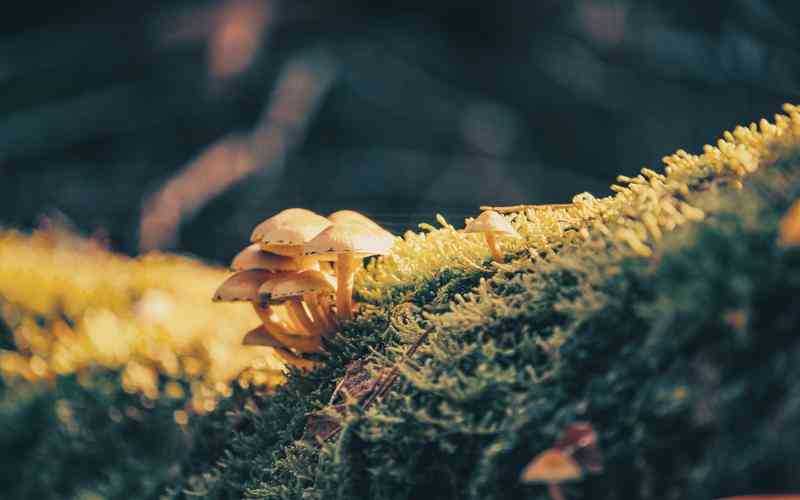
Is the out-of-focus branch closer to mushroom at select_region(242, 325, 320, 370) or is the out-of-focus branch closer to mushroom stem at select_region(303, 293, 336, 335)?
mushroom at select_region(242, 325, 320, 370)

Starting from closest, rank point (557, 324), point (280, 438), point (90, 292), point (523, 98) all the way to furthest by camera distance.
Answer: point (557, 324) → point (280, 438) → point (90, 292) → point (523, 98)

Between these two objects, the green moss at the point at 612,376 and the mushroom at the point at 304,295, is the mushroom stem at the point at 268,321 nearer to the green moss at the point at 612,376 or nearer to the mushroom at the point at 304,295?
the mushroom at the point at 304,295

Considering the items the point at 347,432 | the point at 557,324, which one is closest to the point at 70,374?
the point at 347,432

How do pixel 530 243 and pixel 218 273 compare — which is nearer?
pixel 530 243

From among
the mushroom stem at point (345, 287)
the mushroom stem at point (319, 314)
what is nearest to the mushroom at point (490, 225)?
the mushroom stem at point (345, 287)

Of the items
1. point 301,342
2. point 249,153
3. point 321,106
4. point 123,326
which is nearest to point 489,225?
point 301,342

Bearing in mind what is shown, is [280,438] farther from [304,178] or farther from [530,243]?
[304,178]

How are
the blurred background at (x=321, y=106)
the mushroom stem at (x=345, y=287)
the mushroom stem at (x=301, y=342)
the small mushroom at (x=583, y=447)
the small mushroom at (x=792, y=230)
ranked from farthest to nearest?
the blurred background at (x=321, y=106) → the mushroom stem at (x=301, y=342) → the mushroom stem at (x=345, y=287) → the small mushroom at (x=583, y=447) → the small mushroom at (x=792, y=230)
